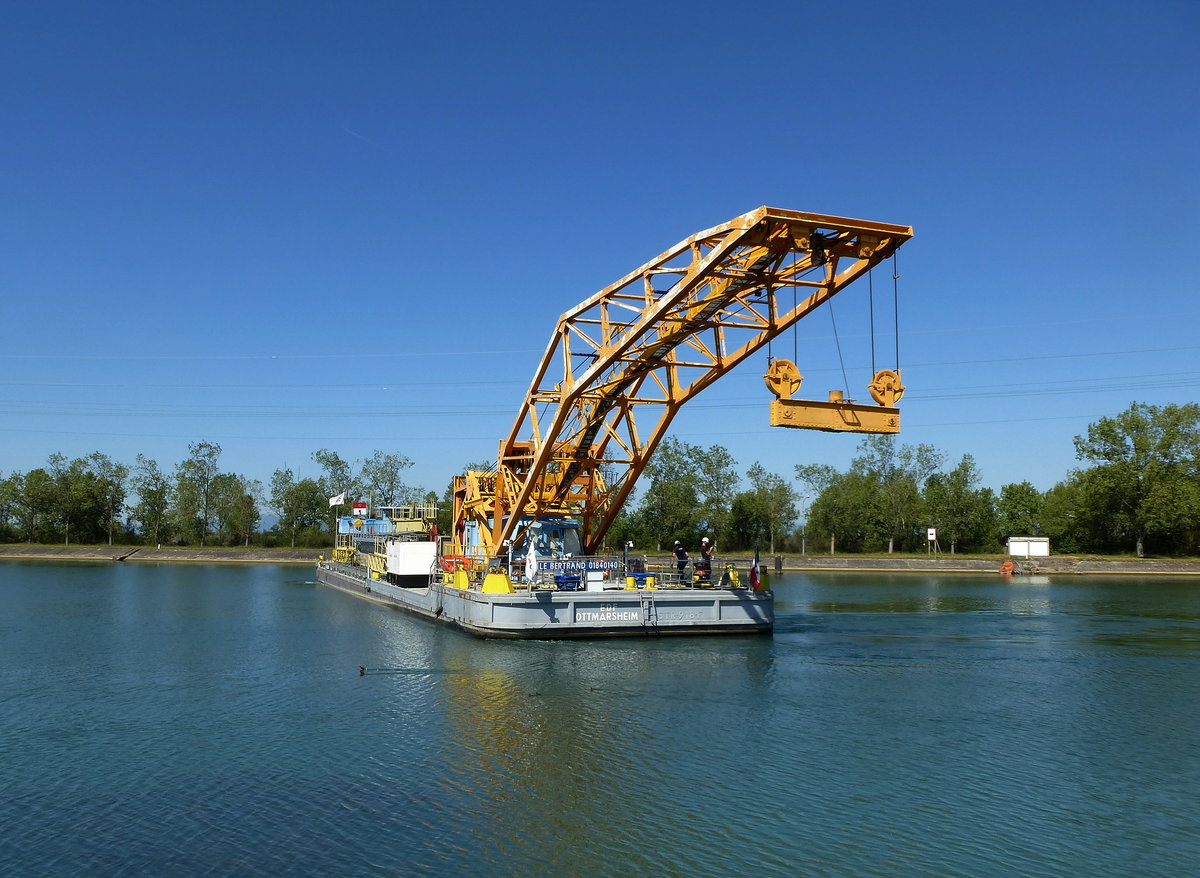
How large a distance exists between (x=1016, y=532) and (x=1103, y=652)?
69.7 meters

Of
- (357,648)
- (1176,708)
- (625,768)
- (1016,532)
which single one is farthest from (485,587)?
(1016,532)

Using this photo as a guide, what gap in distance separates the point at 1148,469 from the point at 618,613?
227ft

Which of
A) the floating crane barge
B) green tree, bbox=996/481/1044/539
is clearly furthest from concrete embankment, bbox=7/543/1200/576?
the floating crane barge

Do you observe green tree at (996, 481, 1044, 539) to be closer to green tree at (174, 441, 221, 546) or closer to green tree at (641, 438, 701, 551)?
green tree at (641, 438, 701, 551)

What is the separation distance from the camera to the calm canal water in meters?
11.4

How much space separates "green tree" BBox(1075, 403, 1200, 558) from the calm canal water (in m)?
53.9

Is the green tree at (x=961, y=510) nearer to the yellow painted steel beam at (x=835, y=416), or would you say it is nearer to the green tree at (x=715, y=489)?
the green tree at (x=715, y=489)

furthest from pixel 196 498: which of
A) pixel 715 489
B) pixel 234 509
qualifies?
pixel 715 489

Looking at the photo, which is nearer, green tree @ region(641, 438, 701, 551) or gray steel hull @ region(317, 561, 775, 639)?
gray steel hull @ region(317, 561, 775, 639)

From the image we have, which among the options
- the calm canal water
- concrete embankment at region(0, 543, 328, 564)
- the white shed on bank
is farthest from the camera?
concrete embankment at region(0, 543, 328, 564)

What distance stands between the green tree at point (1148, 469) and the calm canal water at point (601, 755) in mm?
53919

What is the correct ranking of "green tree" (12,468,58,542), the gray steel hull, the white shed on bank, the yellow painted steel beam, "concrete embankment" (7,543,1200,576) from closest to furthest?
the yellow painted steel beam < the gray steel hull < "concrete embankment" (7,543,1200,576) < the white shed on bank < "green tree" (12,468,58,542)

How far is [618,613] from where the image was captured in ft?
88.7

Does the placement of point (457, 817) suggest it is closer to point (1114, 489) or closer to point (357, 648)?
point (357, 648)
